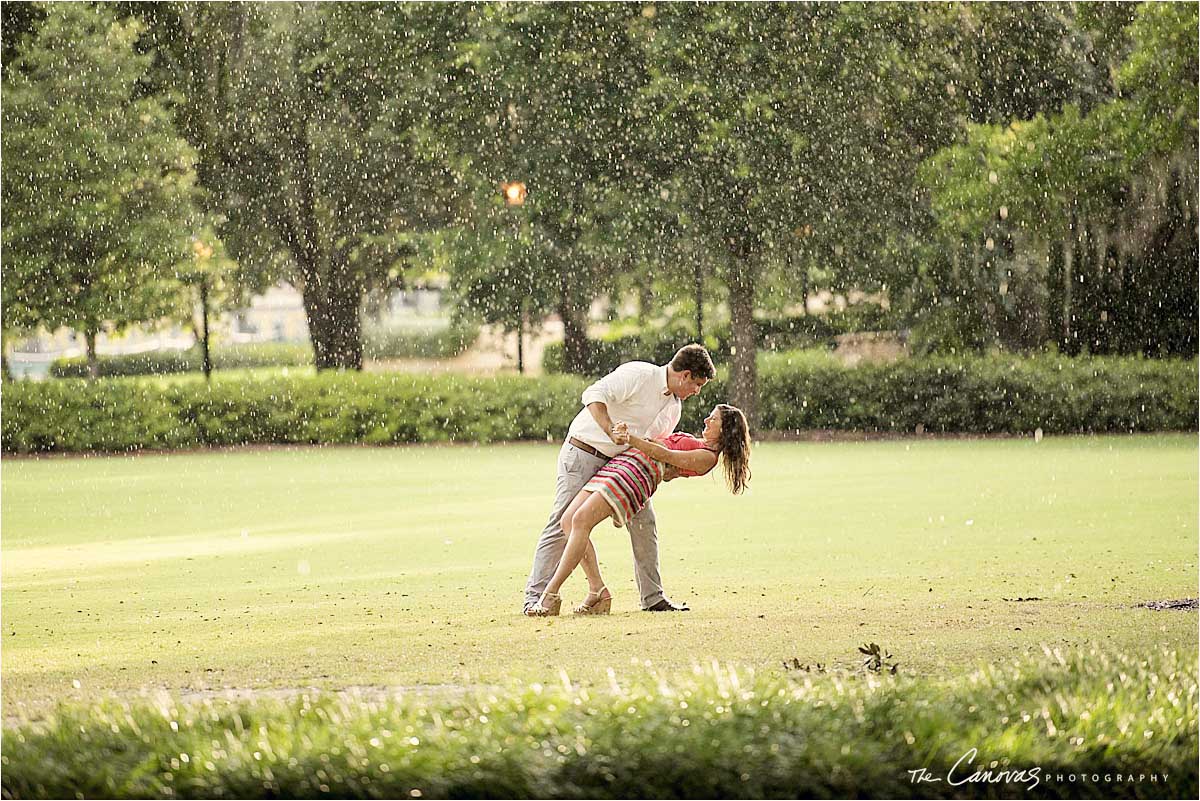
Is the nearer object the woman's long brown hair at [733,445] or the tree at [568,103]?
the woman's long brown hair at [733,445]

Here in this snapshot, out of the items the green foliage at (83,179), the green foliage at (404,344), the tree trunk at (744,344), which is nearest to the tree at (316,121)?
the green foliage at (83,179)

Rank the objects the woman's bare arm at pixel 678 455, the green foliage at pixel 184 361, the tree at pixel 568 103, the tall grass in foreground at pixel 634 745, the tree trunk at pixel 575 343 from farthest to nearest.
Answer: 1. the green foliage at pixel 184 361
2. the tree trunk at pixel 575 343
3. the tree at pixel 568 103
4. the woman's bare arm at pixel 678 455
5. the tall grass in foreground at pixel 634 745

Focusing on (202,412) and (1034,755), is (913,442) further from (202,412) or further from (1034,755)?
(1034,755)

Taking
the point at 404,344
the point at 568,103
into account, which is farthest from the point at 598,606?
the point at 404,344

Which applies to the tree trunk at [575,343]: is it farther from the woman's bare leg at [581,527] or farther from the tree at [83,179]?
the woman's bare leg at [581,527]

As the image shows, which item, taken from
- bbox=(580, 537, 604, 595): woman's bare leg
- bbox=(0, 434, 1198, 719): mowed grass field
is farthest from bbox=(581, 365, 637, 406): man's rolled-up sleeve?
bbox=(0, 434, 1198, 719): mowed grass field

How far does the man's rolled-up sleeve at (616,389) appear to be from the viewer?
900 centimetres

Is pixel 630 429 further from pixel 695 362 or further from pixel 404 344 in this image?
pixel 404 344

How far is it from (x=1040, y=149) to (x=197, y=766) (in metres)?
23.7

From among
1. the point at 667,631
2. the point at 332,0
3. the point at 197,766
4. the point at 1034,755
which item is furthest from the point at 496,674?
the point at 332,0

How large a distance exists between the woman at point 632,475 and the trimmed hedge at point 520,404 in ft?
67.0

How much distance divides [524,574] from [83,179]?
2102 cm

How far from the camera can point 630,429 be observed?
29.8ft

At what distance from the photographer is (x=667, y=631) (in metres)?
8.28
